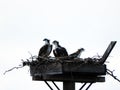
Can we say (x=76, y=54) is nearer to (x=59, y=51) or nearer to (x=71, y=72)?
(x=59, y=51)

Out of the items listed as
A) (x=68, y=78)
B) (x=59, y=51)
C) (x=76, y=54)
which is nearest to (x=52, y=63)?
(x=68, y=78)

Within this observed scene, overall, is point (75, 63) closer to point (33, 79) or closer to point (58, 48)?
point (33, 79)

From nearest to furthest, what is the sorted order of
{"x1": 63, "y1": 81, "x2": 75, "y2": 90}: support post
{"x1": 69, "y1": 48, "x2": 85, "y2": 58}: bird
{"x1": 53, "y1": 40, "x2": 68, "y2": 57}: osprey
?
{"x1": 63, "y1": 81, "x2": 75, "y2": 90}: support post → {"x1": 69, "y1": 48, "x2": 85, "y2": 58}: bird → {"x1": 53, "y1": 40, "x2": 68, "y2": 57}: osprey

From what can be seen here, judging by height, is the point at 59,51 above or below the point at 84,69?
below

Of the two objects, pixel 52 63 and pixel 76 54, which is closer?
pixel 52 63

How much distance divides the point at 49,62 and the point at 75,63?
54 cm

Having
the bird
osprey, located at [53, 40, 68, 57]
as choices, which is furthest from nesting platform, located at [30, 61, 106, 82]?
osprey, located at [53, 40, 68, 57]

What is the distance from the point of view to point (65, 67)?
533cm

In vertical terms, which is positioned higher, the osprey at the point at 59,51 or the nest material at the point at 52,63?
the nest material at the point at 52,63

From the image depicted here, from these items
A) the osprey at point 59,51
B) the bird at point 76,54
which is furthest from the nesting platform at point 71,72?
the osprey at point 59,51

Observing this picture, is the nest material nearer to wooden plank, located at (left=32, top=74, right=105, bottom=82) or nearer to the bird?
wooden plank, located at (left=32, top=74, right=105, bottom=82)

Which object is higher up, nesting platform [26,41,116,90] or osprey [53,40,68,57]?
nesting platform [26,41,116,90]

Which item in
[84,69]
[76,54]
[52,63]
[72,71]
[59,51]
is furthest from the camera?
[59,51]

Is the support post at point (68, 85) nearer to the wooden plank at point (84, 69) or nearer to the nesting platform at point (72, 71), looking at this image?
the nesting platform at point (72, 71)
